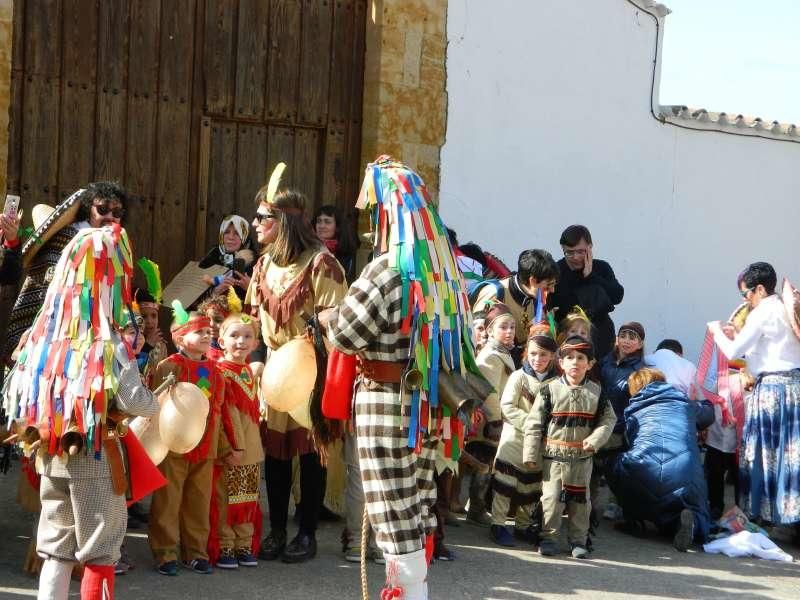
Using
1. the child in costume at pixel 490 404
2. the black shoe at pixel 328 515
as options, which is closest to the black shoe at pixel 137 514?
the black shoe at pixel 328 515

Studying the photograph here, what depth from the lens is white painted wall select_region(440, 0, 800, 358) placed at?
9.45 meters

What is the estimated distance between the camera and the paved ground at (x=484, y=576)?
5770mm

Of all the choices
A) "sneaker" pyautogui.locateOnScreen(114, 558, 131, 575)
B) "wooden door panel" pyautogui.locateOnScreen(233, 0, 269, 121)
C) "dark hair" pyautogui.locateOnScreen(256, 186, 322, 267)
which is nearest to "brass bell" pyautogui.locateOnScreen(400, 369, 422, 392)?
→ "dark hair" pyautogui.locateOnScreen(256, 186, 322, 267)

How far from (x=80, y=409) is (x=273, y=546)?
6.17 feet

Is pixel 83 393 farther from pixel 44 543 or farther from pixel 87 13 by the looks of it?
pixel 87 13

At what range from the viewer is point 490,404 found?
23.8ft

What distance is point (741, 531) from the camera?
7520mm

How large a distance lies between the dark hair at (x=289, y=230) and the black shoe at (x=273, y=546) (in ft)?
4.49

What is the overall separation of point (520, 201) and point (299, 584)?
4.52 meters

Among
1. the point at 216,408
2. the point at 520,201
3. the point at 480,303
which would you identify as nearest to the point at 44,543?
the point at 216,408

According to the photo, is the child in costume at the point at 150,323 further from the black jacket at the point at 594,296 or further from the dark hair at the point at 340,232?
the black jacket at the point at 594,296

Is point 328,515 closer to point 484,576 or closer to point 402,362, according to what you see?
point 484,576

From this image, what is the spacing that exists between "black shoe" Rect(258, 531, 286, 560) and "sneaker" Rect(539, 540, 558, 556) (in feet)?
4.80

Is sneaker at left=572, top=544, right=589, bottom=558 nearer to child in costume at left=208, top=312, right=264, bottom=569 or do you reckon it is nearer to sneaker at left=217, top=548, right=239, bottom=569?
child in costume at left=208, top=312, right=264, bottom=569
